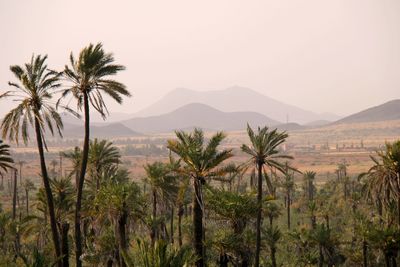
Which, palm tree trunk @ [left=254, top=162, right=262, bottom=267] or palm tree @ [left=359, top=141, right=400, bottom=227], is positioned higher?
palm tree @ [left=359, top=141, right=400, bottom=227]

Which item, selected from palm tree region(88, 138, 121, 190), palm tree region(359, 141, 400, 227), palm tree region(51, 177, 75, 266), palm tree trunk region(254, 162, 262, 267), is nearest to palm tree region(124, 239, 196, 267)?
palm tree trunk region(254, 162, 262, 267)

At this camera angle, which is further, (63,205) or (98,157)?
(98,157)

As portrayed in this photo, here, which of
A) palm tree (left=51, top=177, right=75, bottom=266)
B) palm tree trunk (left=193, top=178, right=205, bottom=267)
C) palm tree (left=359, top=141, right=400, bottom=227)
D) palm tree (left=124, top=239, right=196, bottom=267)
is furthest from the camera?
palm tree (left=51, top=177, right=75, bottom=266)

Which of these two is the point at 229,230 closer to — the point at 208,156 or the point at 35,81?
the point at 208,156

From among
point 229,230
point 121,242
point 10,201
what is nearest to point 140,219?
point 121,242

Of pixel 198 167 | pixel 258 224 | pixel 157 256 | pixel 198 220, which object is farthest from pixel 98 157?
pixel 157 256

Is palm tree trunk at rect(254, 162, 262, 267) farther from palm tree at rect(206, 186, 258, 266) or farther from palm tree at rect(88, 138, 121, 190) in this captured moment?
palm tree at rect(88, 138, 121, 190)

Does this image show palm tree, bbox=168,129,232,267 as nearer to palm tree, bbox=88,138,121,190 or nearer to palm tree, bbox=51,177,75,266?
palm tree, bbox=51,177,75,266

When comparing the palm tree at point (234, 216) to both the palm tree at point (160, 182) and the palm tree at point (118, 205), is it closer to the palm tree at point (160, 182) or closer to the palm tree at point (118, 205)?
the palm tree at point (118, 205)

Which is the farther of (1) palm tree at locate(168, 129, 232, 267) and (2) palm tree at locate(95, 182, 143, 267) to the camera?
(1) palm tree at locate(168, 129, 232, 267)

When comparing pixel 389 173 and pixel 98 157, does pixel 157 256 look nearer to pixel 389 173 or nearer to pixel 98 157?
pixel 389 173

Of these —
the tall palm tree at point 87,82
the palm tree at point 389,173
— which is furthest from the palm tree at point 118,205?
the palm tree at point 389,173

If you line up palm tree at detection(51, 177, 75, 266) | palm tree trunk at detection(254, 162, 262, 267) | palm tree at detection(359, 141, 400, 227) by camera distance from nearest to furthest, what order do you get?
palm tree at detection(359, 141, 400, 227) → palm tree trunk at detection(254, 162, 262, 267) → palm tree at detection(51, 177, 75, 266)

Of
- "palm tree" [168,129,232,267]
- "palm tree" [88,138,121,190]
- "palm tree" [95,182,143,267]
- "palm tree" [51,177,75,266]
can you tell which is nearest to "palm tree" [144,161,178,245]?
"palm tree" [88,138,121,190]
